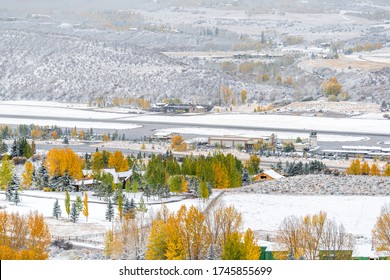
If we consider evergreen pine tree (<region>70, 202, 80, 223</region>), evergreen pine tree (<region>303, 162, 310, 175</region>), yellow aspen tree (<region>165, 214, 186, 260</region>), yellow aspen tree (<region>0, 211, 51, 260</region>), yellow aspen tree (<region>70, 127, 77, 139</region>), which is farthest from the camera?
yellow aspen tree (<region>70, 127, 77, 139</region>)

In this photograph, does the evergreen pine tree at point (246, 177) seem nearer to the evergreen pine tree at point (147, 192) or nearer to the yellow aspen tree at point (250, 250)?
the evergreen pine tree at point (147, 192)

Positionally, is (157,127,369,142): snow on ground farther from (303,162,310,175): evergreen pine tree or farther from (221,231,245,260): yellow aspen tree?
(221,231,245,260): yellow aspen tree

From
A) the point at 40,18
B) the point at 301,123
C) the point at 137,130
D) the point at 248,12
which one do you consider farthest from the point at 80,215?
the point at 248,12

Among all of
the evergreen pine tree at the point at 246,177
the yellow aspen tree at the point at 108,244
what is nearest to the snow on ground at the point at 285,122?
the evergreen pine tree at the point at 246,177

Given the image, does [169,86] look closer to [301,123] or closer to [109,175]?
[301,123]

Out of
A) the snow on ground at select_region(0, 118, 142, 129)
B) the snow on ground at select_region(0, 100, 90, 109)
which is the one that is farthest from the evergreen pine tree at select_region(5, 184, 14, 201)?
the snow on ground at select_region(0, 100, 90, 109)

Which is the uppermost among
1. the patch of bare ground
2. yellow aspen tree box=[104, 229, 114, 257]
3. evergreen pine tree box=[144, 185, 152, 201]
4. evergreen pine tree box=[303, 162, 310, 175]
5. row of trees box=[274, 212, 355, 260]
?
row of trees box=[274, 212, 355, 260]
